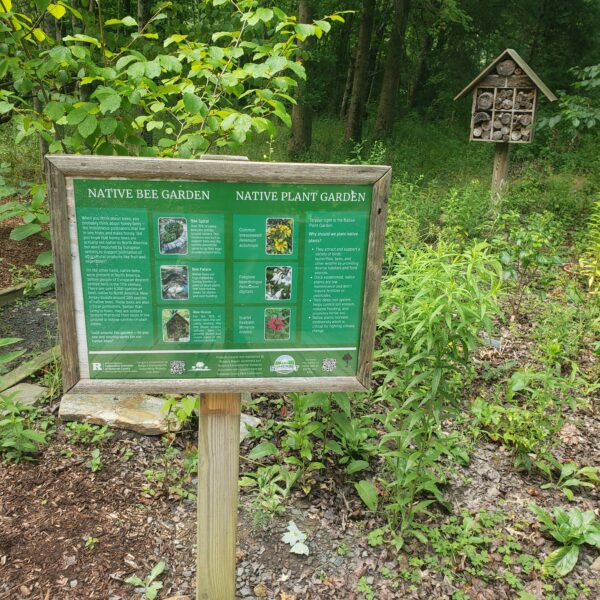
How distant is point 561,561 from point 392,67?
1386cm

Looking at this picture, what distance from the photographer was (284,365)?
1.97 metres

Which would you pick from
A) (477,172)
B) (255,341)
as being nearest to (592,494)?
(255,341)

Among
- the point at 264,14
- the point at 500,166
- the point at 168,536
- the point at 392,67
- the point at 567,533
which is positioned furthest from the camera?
the point at 392,67

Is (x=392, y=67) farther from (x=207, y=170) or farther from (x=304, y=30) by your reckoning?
(x=207, y=170)

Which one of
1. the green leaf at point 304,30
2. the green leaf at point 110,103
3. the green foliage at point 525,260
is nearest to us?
the green leaf at point 110,103

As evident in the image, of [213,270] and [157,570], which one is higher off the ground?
[213,270]

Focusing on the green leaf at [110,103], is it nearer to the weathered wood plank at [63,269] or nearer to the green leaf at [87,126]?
the green leaf at [87,126]

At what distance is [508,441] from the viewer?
12.0 ft

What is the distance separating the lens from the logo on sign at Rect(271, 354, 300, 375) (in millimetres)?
1967

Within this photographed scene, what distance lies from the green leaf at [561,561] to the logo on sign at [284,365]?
6.29ft

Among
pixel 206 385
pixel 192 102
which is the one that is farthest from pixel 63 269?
pixel 192 102

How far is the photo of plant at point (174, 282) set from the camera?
183cm

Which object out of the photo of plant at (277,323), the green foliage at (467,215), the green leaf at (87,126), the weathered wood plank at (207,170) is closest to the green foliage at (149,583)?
the photo of plant at (277,323)

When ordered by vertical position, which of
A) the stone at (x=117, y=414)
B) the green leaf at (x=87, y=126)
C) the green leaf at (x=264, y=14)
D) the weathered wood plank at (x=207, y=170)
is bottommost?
the stone at (x=117, y=414)
